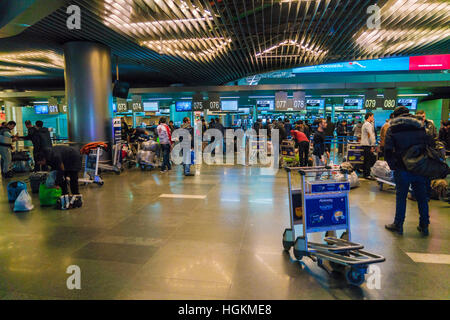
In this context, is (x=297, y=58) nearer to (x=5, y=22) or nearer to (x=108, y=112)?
(x=108, y=112)

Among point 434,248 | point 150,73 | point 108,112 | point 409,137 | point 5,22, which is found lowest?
point 434,248

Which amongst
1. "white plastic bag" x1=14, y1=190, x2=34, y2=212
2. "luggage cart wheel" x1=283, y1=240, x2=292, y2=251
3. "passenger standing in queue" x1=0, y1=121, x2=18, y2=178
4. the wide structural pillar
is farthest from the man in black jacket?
"passenger standing in queue" x1=0, y1=121, x2=18, y2=178

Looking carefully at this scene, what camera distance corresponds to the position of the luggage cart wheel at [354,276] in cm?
289

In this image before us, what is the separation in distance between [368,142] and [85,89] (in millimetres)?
8862

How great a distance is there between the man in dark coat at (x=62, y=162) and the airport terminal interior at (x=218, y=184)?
0.09 feet

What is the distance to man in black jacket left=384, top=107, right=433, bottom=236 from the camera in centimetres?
413

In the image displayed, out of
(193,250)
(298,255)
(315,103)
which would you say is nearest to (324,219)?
(298,255)

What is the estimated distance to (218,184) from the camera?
7.89 meters

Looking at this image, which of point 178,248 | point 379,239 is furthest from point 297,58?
point 178,248

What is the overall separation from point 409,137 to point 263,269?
112 inches

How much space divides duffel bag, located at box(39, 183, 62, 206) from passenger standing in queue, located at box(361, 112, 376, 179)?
771 centimetres

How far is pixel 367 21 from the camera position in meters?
7.86

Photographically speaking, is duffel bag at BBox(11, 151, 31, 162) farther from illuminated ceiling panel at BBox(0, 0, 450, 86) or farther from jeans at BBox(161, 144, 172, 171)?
jeans at BBox(161, 144, 172, 171)

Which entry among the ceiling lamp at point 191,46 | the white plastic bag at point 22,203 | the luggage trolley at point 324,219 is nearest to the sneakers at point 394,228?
the luggage trolley at point 324,219
